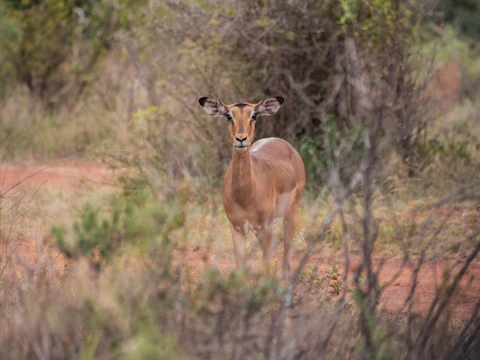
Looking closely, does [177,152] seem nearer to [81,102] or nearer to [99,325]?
[81,102]

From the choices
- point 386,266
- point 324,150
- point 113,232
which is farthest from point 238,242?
point 324,150

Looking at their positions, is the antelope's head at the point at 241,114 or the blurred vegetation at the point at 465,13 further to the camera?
the blurred vegetation at the point at 465,13

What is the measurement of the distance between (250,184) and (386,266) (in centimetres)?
172

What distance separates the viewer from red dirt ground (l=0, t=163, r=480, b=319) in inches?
188

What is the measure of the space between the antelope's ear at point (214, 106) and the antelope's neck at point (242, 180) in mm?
401

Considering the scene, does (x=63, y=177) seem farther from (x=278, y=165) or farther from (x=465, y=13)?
(x=465, y=13)

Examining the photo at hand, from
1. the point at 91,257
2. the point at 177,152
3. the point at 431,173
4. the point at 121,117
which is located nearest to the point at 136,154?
the point at 177,152

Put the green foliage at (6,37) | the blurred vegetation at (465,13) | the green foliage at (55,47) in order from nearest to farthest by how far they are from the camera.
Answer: the green foliage at (6,37) → the green foliage at (55,47) → the blurred vegetation at (465,13)

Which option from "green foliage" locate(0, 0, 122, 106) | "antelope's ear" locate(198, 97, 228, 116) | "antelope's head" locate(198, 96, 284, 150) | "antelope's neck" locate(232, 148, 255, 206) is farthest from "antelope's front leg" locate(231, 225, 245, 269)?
"green foliage" locate(0, 0, 122, 106)

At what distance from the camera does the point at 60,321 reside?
289cm

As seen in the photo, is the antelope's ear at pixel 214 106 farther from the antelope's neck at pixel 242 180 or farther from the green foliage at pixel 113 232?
the green foliage at pixel 113 232

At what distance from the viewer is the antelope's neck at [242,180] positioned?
5.36m

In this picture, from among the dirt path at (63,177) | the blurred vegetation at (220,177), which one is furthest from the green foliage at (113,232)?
the dirt path at (63,177)

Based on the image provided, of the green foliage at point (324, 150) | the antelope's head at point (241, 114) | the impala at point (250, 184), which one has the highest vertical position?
the antelope's head at point (241, 114)
